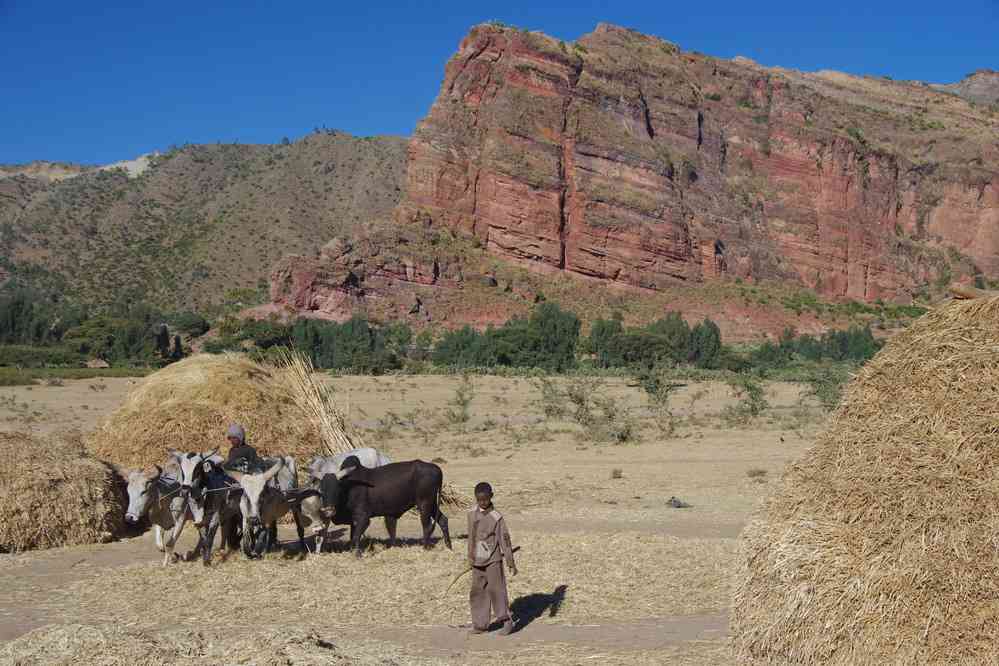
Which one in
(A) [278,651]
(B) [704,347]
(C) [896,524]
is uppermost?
(B) [704,347]

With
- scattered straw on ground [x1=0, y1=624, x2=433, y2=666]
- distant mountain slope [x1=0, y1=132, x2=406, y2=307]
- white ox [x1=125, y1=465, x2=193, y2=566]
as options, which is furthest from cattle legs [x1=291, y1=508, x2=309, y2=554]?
distant mountain slope [x1=0, y1=132, x2=406, y2=307]

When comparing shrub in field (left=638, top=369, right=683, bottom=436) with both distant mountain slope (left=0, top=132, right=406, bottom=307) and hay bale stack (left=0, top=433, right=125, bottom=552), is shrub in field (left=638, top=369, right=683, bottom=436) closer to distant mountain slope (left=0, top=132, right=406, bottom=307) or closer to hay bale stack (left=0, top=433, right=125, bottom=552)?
hay bale stack (left=0, top=433, right=125, bottom=552)

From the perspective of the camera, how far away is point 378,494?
38.3 feet

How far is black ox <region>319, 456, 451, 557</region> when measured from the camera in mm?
11523

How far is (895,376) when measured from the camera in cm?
775

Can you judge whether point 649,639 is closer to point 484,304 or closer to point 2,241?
point 484,304

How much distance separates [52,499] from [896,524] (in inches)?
408

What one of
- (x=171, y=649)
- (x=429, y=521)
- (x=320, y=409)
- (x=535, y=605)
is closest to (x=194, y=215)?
(x=320, y=409)

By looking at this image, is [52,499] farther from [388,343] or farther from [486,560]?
[388,343]

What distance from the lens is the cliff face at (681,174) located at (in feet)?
297

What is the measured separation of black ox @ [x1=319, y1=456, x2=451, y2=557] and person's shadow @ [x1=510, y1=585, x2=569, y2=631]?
197 cm

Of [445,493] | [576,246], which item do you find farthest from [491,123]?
[445,493]

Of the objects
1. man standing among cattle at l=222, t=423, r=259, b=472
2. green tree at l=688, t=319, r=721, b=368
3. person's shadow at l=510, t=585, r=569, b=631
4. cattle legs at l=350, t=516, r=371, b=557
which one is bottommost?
person's shadow at l=510, t=585, r=569, b=631

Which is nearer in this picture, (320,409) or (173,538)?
(173,538)
